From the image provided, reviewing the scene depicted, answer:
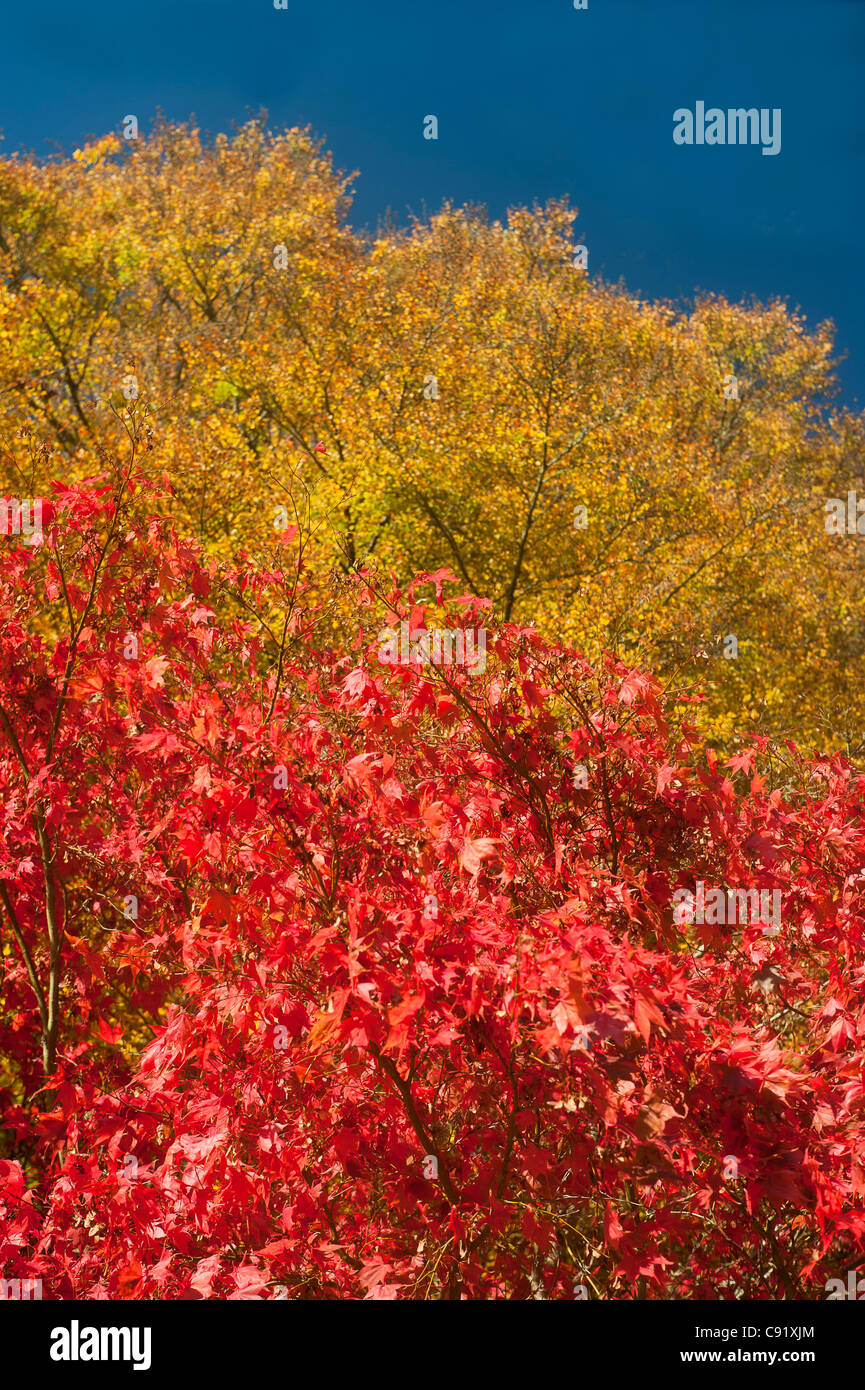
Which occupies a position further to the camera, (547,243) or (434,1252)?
(547,243)

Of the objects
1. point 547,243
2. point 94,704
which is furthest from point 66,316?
point 94,704

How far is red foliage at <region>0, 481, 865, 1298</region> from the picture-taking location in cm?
286

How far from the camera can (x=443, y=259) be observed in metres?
36.2

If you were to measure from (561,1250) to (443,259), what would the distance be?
37.2m

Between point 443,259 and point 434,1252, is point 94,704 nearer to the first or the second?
point 434,1252

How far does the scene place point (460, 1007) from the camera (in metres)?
2.95

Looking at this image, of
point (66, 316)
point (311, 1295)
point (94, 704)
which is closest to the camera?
point (311, 1295)

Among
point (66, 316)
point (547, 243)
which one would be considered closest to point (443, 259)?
point (547, 243)

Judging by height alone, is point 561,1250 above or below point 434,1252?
below

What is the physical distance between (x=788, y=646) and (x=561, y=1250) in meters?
20.8

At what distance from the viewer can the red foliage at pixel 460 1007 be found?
2.86 m
